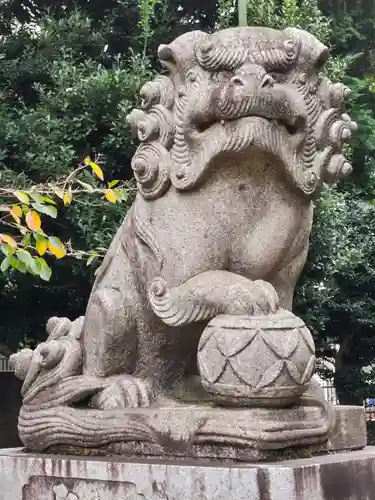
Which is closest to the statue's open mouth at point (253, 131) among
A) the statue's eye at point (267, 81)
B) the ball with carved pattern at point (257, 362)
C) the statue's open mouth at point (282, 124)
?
the statue's open mouth at point (282, 124)

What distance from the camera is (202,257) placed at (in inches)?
127

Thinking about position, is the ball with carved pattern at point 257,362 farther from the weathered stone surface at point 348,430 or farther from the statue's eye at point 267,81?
the statue's eye at point 267,81

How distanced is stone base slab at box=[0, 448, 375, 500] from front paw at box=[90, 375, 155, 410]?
9.3 inches

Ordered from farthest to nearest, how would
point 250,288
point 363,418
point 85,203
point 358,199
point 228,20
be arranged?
point 358,199 → point 228,20 → point 85,203 → point 363,418 → point 250,288

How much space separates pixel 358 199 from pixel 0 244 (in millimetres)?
7162

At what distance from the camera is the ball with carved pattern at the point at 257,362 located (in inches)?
112

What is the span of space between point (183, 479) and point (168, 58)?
177cm

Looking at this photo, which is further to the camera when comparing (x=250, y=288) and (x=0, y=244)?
→ (x=0, y=244)

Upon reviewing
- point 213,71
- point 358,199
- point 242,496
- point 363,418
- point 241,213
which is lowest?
point 242,496

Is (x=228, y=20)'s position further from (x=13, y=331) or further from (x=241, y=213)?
(x=241, y=213)

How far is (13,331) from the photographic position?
8.80 m

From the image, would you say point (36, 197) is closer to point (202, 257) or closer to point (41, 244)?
point (41, 244)

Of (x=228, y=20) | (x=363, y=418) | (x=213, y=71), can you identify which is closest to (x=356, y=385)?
(x=228, y=20)

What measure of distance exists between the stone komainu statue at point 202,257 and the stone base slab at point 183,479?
12 cm
